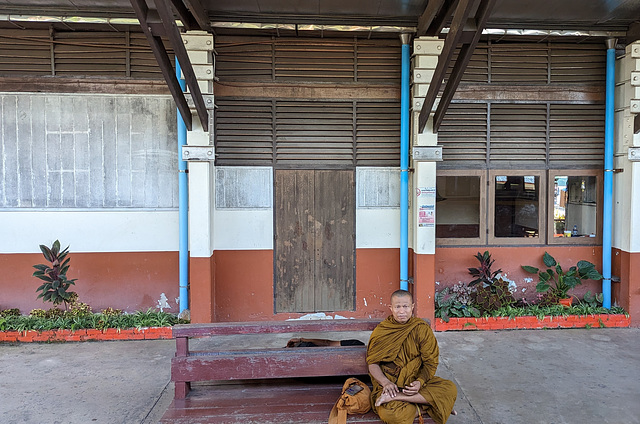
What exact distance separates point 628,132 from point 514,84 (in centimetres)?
161

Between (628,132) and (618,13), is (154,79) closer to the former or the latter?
(618,13)

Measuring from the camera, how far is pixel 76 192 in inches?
236

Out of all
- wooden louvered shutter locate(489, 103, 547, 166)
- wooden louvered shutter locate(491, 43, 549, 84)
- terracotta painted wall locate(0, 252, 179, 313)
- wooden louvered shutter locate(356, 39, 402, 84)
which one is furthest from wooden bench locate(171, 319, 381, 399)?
wooden louvered shutter locate(491, 43, 549, 84)

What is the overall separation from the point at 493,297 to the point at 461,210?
127cm

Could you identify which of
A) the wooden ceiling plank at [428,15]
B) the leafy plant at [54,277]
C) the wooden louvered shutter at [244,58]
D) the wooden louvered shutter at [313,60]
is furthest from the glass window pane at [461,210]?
the leafy plant at [54,277]

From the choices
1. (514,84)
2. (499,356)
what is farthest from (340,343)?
(514,84)

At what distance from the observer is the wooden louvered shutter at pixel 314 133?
6.14 m

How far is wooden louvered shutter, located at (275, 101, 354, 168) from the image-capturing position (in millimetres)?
6137

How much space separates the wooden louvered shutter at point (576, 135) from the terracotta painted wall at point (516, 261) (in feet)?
4.10

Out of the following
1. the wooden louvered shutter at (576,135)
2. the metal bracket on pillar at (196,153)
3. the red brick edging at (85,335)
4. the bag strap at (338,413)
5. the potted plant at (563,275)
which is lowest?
the red brick edging at (85,335)

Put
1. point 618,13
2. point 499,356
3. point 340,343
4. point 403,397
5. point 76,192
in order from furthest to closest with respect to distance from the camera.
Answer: point 76,192
point 618,13
point 499,356
point 340,343
point 403,397

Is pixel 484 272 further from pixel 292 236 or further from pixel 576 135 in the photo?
pixel 292 236

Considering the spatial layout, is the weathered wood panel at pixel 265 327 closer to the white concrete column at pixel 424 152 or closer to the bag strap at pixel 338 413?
the bag strap at pixel 338 413

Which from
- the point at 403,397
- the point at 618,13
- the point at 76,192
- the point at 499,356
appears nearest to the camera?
the point at 403,397
